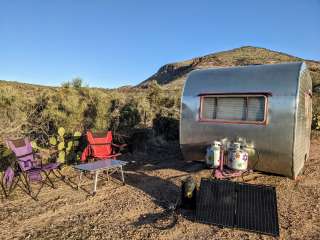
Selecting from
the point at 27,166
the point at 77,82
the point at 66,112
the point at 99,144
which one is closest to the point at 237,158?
the point at 99,144

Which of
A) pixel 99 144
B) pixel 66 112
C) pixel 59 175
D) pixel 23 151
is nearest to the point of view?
pixel 23 151

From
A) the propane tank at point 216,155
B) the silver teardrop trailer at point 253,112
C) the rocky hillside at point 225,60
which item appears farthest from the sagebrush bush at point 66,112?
the rocky hillside at point 225,60

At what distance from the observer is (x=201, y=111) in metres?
7.29

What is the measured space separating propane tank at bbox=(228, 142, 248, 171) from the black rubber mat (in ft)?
4.37

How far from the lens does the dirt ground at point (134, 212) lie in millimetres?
4582

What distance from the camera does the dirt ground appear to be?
15.0 ft

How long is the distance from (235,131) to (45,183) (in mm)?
4401

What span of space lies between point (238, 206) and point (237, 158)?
5.40 feet

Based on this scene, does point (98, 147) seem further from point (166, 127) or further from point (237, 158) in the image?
point (166, 127)

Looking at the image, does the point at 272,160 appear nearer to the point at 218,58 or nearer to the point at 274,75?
the point at 274,75

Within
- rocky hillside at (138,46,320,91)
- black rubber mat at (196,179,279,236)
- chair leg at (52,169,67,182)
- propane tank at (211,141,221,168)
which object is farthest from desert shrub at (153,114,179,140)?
rocky hillside at (138,46,320,91)

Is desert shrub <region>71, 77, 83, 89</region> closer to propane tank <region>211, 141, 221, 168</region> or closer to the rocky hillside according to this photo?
propane tank <region>211, 141, 221, 168</region>

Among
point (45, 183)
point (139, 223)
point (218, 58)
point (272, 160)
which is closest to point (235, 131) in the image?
point (272, 160)

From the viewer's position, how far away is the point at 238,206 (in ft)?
15.6
